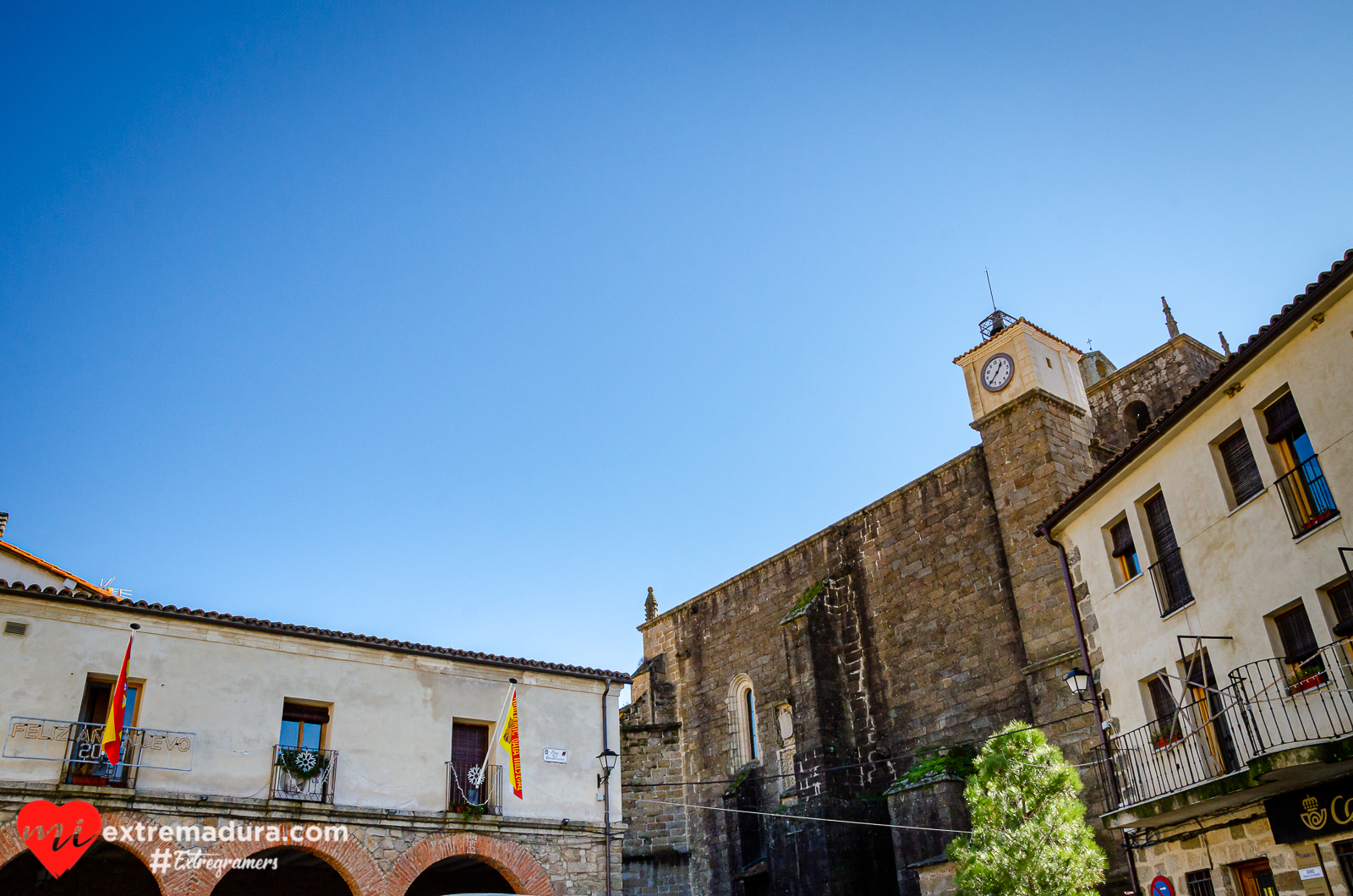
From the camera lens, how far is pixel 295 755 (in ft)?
56.9

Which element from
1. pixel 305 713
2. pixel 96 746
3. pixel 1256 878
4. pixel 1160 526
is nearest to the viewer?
pixel 1256 878

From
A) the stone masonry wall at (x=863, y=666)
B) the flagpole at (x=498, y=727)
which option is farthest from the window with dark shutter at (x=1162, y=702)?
the flagpole at (x=498, y=727)

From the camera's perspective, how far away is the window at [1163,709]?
1407 cm

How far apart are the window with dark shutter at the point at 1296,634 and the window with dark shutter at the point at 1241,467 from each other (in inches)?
60.0

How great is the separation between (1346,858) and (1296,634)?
246 cm

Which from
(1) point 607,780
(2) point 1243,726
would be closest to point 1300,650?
(2) point 1243,726

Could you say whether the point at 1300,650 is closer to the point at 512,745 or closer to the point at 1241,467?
the point at 1241,467

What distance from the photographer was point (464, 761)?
19.3 m

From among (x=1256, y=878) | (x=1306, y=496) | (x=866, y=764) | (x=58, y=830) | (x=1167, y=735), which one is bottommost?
(x=1256, y=878)

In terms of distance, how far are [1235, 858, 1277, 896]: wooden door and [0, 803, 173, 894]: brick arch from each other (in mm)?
15210

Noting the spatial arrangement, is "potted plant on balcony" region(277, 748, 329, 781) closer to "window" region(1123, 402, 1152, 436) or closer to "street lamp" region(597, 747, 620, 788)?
"street lamp" region(597, 747, 620, 788)

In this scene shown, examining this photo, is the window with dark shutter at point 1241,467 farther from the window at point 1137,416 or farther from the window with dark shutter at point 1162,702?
the window at point 1137,416

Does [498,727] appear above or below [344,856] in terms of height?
above

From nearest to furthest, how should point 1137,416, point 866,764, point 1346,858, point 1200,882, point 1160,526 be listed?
point 1346,858 → point 1200,882 → point 1160,526 → point 866,764 → point 1137,416
